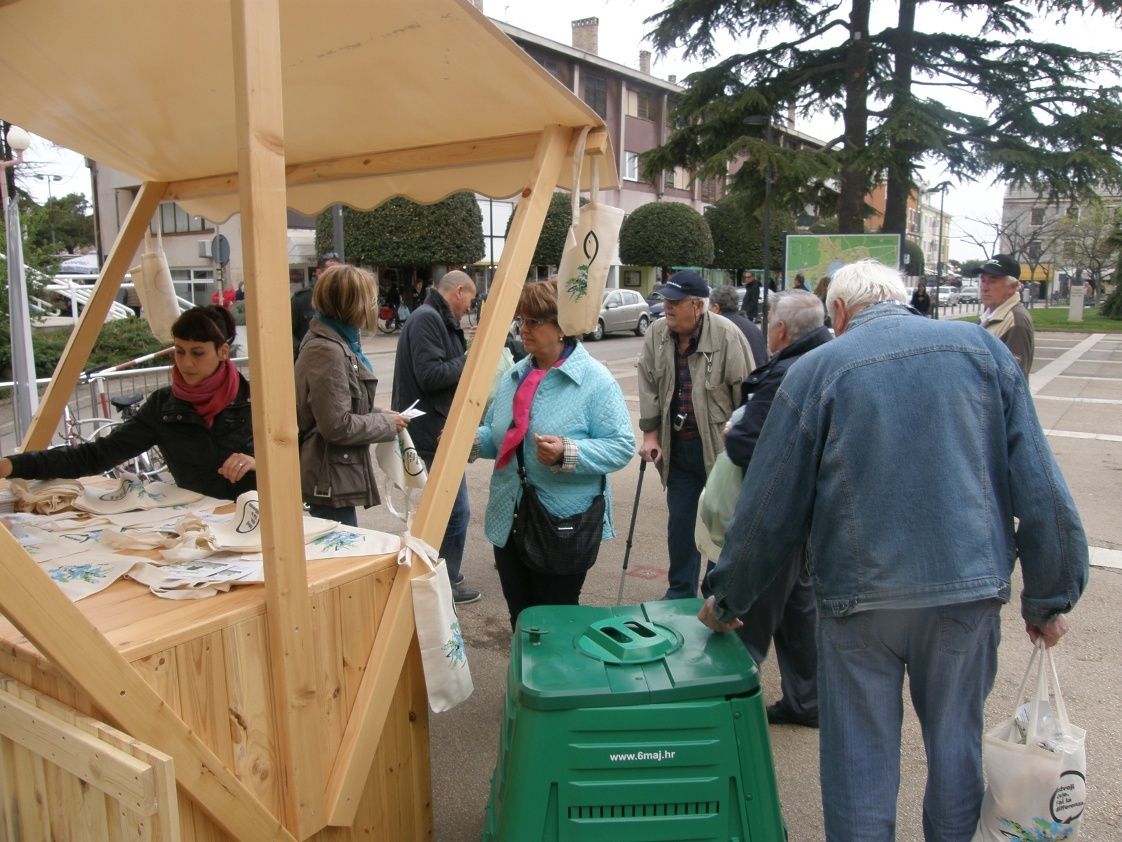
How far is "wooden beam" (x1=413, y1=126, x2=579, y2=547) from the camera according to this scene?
230 centimetres

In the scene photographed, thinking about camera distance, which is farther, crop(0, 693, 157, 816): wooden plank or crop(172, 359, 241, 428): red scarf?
crop(172, 359, 241, 428): red scarf

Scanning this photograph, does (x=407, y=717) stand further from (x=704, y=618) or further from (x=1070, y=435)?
(x=1070, y=435)

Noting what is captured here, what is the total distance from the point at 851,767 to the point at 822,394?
36.2 inches

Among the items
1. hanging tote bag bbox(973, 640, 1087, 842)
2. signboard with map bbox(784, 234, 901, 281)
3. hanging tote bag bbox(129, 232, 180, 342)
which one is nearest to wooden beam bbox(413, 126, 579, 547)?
hanging tote bag bbox(973, 640, 1087, 842)

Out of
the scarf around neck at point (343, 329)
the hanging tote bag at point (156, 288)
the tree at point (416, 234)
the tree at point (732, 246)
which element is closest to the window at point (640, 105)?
the tree at point (732, 246)

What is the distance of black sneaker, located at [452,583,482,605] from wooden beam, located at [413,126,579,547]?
92.3 inches

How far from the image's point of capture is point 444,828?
108 inches

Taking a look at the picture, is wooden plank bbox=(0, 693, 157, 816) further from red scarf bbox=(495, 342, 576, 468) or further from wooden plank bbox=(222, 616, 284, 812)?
red scarf bbox=(495, 342, 576, 468)

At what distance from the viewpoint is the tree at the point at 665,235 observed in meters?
37.4

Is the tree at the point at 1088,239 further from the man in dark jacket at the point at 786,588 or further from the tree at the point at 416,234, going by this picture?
the man in dark jacket at the point at 786,588

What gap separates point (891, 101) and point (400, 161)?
17.0m


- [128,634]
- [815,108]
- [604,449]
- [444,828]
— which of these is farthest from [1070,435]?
[815,108]

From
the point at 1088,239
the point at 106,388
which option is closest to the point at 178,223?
the point at 106,388

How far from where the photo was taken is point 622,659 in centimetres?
203
